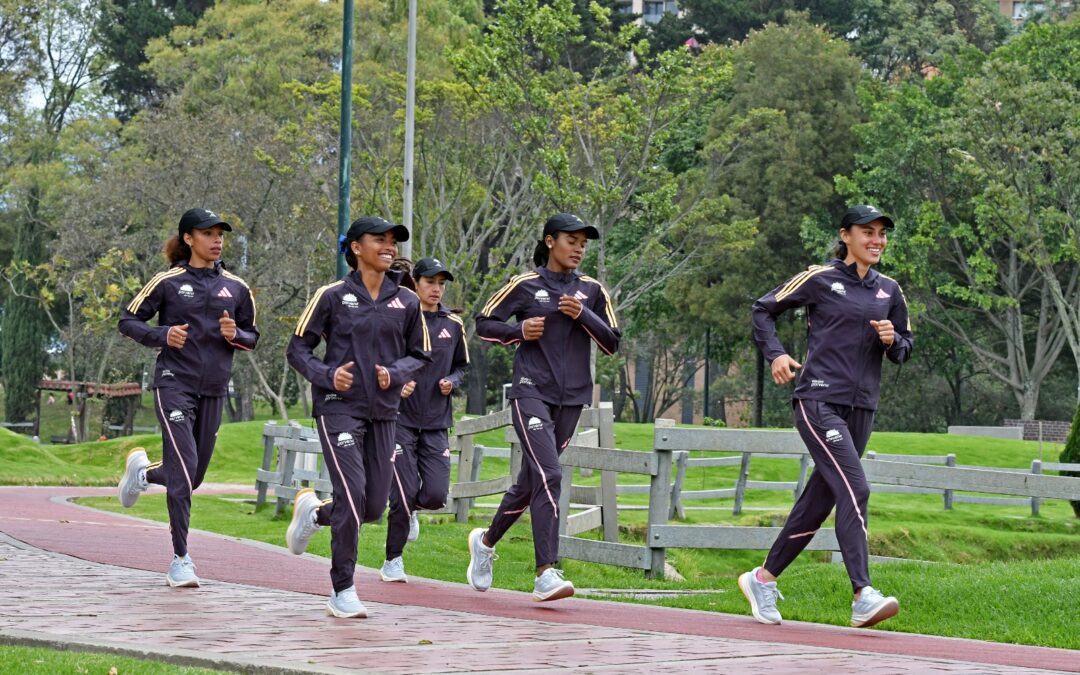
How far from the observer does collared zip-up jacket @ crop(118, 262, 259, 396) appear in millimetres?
10898

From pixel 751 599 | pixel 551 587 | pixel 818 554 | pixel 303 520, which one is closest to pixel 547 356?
pixel 551 587

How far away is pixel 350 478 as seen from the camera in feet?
30.4

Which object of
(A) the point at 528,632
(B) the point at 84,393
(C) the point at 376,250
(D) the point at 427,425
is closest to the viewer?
(A) the point at 528,632

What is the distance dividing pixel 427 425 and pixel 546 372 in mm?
2051

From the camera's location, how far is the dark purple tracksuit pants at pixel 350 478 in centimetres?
921

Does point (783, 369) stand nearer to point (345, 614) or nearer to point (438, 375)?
point (345, 614)

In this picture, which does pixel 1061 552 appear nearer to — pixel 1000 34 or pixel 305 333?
pixel 305 333

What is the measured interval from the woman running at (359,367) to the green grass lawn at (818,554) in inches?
103

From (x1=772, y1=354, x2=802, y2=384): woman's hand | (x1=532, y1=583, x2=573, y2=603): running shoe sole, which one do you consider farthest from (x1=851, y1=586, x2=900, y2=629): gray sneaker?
(x1=532, y1=583, x2=573, y2=603): running shoe sole

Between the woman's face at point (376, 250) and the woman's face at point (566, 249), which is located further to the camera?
the woman's face at point (566, 249)

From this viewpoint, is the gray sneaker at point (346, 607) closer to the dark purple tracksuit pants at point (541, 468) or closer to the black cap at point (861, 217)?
the dark purple tracksuit pants at point (541, 468)

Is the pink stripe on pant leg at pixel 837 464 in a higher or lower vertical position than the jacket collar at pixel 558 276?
lower

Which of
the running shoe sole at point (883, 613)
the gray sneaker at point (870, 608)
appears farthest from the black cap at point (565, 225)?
the running shoe sole at point (883, 613)

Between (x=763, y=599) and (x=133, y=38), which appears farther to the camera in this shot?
(x=133, y=38)
